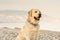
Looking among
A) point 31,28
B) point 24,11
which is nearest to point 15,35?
point 24,11

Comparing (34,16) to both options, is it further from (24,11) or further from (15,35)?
(24,11)

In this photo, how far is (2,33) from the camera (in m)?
2.54

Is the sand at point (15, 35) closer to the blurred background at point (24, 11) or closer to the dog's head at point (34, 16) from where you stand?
the blurred background at point (24, 11)

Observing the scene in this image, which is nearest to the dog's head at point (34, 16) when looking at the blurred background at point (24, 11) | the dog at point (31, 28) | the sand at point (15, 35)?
the dog at point (31, 28)

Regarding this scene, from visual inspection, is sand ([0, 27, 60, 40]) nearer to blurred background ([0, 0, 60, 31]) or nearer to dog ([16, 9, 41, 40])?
blurred background ([0, 0, 60, 31])

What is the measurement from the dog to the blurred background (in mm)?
1023

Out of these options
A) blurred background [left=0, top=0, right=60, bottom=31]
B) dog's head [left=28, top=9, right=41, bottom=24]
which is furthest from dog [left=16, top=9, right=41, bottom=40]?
blurred background [left=0, top=0, right=60, bottom=31]

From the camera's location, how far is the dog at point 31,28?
5.99 ft

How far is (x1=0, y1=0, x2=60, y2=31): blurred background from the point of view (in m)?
2.90

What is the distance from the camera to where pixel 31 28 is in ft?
6.10

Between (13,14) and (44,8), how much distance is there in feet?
1.34

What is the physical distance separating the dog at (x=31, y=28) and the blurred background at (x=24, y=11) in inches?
40.3

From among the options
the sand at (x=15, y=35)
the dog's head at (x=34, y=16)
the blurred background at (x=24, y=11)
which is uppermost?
the dog's head at (x=34, y=16)

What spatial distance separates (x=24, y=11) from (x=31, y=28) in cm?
108
